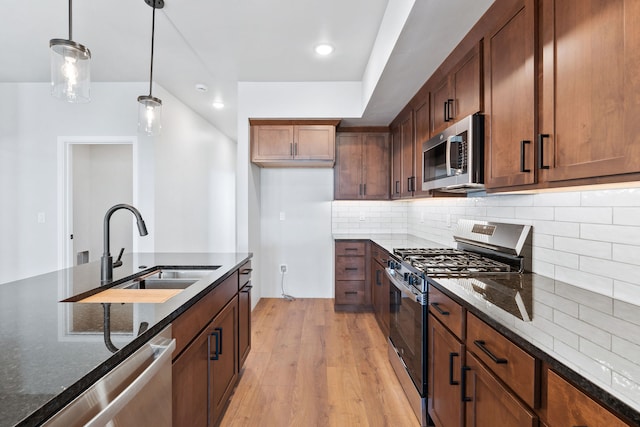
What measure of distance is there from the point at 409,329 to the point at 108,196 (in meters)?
4.68

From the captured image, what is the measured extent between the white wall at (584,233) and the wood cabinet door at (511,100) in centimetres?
29

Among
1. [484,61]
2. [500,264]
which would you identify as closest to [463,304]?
[500,264]

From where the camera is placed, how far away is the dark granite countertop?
0.60m

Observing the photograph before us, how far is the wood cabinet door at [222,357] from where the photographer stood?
160 cm

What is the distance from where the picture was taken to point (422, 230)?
142 inches

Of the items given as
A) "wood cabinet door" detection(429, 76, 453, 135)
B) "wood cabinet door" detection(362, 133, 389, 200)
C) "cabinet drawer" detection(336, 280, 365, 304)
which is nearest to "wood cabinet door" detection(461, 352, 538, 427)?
"wood cabinet door" detection(429, 76, 453, 135)

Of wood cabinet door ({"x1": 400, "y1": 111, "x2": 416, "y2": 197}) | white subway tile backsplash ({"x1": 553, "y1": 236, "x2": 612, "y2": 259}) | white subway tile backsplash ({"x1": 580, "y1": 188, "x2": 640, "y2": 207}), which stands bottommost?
white subway tile backsplash ({"x1": 553, "y1": 236, "x2": 612, "y2": 259})

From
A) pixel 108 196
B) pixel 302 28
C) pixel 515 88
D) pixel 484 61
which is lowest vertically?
pixel 108 196

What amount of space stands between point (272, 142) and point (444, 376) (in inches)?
114

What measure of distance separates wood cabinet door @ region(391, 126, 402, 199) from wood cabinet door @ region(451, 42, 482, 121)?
1.39 meters

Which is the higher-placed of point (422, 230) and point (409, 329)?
point (422, 230)

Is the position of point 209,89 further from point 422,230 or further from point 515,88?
point 515,88

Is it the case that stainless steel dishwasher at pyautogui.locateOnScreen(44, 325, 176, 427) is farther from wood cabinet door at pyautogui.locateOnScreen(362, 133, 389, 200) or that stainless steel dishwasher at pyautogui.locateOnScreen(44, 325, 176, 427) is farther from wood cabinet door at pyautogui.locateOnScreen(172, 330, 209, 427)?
wood cabinet door at pyautogui.locateOnScreen(362, 133, 389, 200)

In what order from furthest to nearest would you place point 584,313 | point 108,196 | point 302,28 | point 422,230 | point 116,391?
point 108,196 < point 422,230 < point 302,28 < point 584,313 < point 116,391
